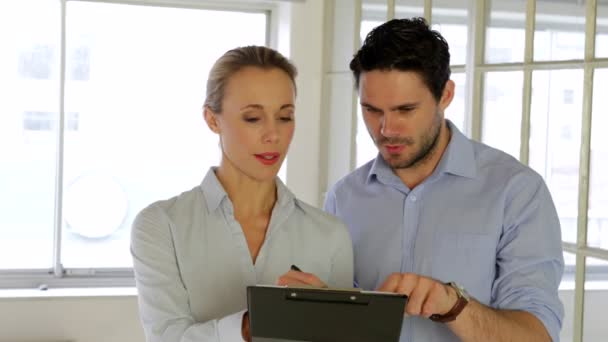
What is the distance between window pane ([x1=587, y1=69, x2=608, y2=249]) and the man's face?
18.0 inches

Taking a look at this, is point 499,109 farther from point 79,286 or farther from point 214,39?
point 79,286

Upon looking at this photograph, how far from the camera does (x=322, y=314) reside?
1317mm

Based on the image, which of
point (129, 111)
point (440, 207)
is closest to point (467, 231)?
point (440, 207)

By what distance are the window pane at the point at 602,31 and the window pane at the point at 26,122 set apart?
2.39 m

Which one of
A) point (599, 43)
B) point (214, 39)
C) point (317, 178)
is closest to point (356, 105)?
point (317, 178)

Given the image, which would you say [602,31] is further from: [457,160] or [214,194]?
[214,194]

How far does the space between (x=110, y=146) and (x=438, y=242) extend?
227 cm

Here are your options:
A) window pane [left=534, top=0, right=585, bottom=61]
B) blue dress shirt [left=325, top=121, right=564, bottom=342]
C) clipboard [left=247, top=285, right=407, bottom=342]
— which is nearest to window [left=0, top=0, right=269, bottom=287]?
window pane [left=534, top=0, right=585, bottom=61]

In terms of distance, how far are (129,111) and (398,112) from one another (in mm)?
2261

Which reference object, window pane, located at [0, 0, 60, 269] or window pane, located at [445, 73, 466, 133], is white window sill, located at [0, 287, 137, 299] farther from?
window pane, located at [445, 73, 466, 133]

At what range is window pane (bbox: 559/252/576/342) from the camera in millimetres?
2148

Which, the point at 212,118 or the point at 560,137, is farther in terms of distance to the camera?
the point at 560,137

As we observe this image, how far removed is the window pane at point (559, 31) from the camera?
2129 mm

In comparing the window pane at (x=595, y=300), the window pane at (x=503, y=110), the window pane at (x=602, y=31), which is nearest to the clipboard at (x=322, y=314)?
the window pane at (x=595, y=300)
